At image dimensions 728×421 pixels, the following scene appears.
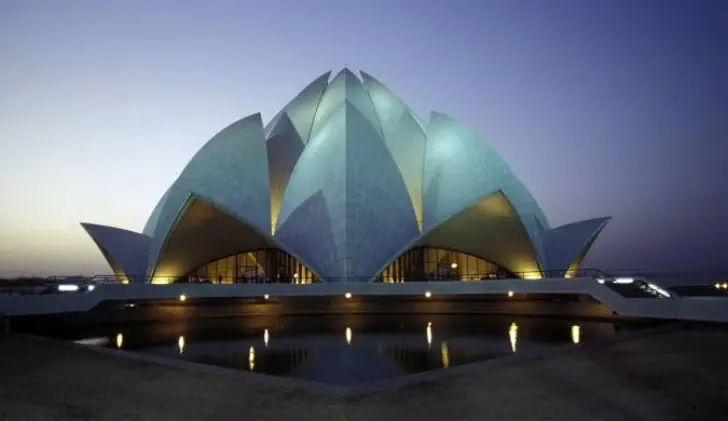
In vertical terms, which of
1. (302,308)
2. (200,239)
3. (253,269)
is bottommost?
(302,308)

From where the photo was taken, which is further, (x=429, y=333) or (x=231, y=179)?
(x=231, y=179)

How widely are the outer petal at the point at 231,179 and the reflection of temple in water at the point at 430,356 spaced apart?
1339cm

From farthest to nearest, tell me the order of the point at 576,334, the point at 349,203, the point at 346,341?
the point at 349,203 < the point at 576,334 < the point at 346,341

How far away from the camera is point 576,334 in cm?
1484

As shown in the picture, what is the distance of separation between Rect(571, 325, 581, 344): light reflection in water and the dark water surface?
3 centimetres

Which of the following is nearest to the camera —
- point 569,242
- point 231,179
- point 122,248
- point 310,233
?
point 310,233

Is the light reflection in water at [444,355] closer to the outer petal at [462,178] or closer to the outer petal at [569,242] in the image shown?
the outer petal at [462,178]

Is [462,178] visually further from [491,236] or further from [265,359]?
[265,359]

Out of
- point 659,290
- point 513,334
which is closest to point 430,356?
point 513,334

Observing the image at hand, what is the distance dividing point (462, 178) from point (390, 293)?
8852 millimetres

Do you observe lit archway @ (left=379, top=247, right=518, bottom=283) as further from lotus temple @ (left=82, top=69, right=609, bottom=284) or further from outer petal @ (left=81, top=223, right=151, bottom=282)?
outer petal @ (left=81, top=223, right=151, bottom=282)

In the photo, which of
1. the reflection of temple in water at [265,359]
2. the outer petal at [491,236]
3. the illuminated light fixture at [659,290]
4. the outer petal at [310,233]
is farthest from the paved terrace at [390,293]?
the reflection of temple in water at [265,359]

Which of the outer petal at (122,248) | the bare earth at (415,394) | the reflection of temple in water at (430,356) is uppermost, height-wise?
the outer petal at (122,248)

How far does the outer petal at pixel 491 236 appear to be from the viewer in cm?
2528
